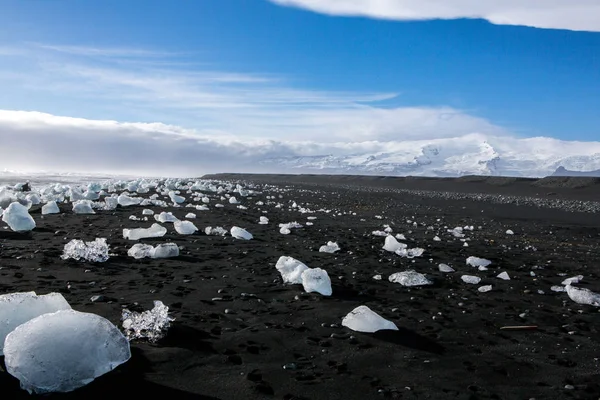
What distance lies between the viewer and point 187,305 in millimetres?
4730

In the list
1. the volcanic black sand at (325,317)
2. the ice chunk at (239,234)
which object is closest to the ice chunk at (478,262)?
the volcanic black sand at (325,317)

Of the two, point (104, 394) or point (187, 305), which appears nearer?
point (104, 394)

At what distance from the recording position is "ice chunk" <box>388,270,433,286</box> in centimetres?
606

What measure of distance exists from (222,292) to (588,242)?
10.2 m

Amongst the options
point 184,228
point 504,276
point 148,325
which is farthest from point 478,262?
point 148,325

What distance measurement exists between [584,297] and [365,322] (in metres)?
3.14

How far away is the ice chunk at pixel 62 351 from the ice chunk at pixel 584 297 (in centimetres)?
518

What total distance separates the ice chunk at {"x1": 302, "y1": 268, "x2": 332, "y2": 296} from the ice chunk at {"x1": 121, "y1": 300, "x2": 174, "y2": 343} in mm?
1941

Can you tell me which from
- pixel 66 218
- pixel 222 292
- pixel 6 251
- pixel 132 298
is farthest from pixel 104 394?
pixel 66 218

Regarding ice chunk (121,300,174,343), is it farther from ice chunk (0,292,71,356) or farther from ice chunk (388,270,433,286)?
ice chunk (388,270,433,286)

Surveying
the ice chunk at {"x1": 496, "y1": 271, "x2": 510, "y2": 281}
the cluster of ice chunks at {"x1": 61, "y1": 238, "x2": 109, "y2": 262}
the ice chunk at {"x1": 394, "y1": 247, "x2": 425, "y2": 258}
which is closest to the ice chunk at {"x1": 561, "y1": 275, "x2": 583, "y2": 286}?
the ice chunk at {"x1": 496, "y1": 271, "x2": 510, "y2": 281}

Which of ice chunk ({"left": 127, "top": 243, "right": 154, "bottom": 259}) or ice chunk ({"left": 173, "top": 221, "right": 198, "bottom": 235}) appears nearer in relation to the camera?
ice chunk ({"left": 127, "top": 243, "right": 154, "bottom": 259})

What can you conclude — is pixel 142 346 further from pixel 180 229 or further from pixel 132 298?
pixel 180 229

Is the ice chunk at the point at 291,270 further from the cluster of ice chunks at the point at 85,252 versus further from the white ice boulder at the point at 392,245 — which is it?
the white ice boulder at the point at 392,245
